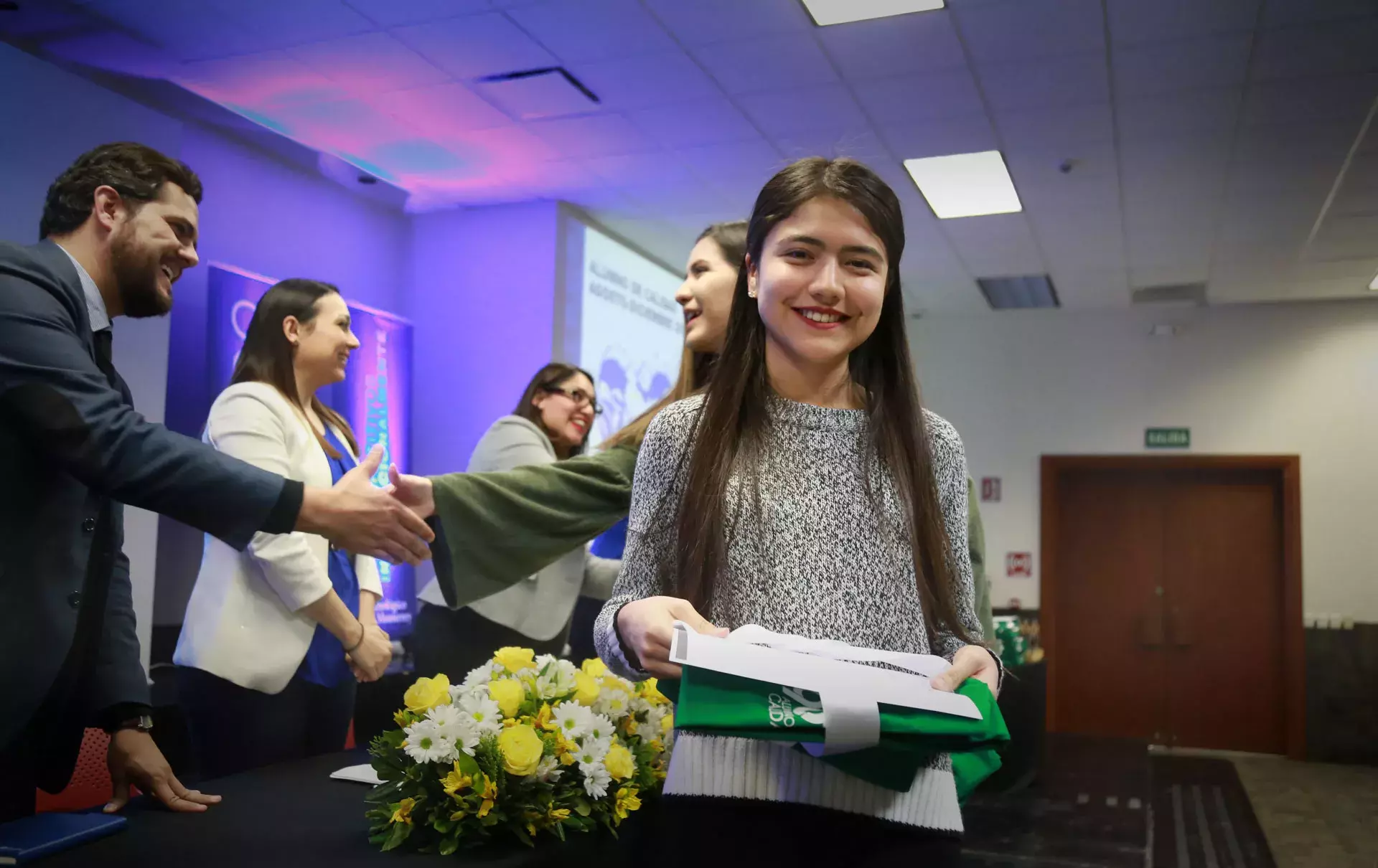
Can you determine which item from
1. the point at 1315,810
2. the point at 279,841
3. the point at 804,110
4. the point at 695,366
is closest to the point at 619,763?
the point at 279,841

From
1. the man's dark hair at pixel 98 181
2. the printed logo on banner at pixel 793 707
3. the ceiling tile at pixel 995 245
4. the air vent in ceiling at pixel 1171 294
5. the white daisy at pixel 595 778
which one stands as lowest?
the white daisy at pixel 595 778

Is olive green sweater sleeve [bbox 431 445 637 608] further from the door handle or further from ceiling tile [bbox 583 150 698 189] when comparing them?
the door handle

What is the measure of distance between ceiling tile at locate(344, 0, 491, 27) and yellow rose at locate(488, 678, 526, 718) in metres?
2.92

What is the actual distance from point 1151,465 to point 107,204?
741 cm

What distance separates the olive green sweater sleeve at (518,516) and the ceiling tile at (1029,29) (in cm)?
250

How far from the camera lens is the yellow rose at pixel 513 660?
1311 millimetres

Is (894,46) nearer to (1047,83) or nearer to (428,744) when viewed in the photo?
(1047,83)

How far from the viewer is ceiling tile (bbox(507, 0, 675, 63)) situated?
11.7 feet

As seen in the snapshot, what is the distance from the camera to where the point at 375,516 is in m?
1.48

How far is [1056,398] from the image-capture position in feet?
25.7

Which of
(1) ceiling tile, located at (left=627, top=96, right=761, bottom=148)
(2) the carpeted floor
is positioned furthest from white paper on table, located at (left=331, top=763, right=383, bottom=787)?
(2) the carpeted floor

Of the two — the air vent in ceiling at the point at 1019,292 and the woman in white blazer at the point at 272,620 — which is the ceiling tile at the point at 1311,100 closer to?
the air vent in ceiling at the point at 1019,292

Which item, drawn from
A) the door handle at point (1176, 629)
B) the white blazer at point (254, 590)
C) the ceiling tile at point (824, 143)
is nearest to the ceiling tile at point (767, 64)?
the ceiling tile at point (824, 143)

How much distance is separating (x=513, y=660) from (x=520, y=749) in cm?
22
